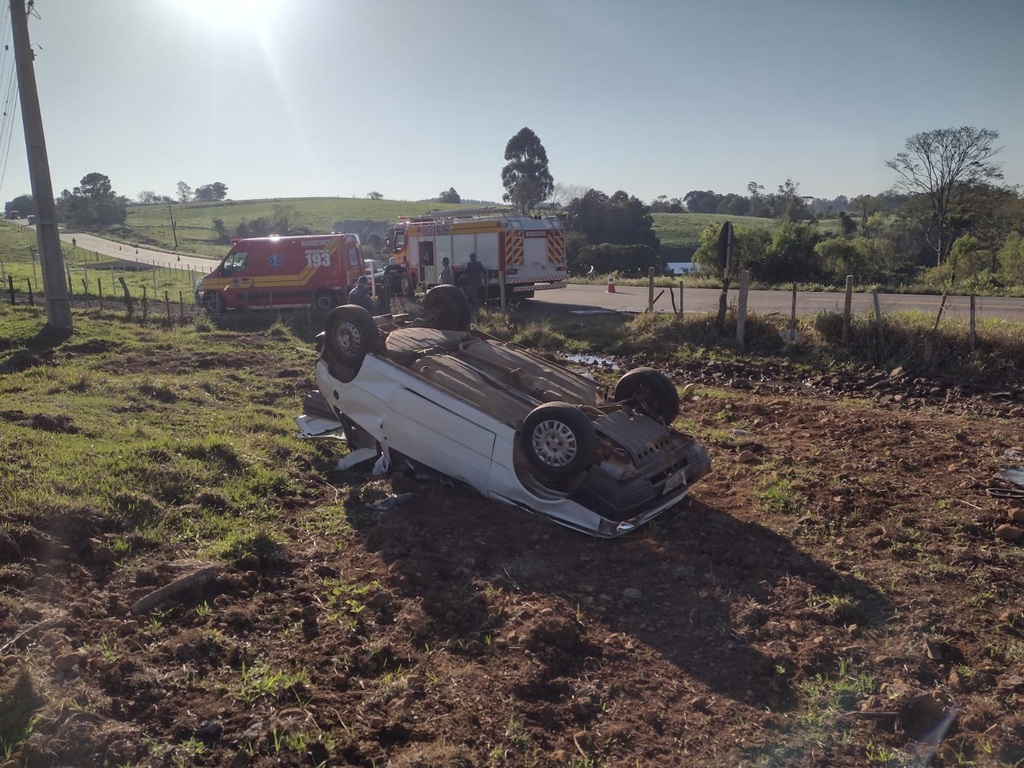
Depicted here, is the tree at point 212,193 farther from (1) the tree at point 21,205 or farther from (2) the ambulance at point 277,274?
(2) the ambulance at point 277,274

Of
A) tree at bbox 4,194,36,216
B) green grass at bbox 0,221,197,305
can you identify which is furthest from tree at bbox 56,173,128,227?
tree at bbox 4,194,36,216

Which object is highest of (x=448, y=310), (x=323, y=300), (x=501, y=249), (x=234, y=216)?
(x=234, y=216)

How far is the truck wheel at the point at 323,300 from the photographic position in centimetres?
2125

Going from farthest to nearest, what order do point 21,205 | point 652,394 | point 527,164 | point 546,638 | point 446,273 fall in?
1. point 21,205
2. point 527,164
3. point 446,273
4. point 652,394
5. point 546,638

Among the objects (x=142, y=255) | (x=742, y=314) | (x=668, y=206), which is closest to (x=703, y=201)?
(x=668, y=206)

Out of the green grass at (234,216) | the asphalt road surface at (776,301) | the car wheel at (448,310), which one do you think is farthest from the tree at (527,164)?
the car wheel at (448,310)

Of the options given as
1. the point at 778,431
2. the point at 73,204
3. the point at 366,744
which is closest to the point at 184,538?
the point at 366,744

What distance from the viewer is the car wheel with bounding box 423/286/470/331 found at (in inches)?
319

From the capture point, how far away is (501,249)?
2258 centimetres

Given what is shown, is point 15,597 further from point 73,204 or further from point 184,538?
point 73,204

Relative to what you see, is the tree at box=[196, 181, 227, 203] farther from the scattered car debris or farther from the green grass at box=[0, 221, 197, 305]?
the scattered car debris

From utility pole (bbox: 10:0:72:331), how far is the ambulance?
15.8 feet

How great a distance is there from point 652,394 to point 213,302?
673 inches

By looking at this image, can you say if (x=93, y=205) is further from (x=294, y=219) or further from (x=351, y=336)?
(x=351, y=336)
